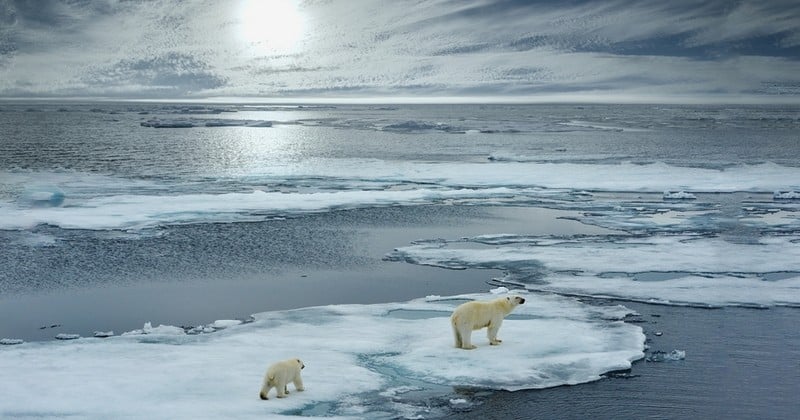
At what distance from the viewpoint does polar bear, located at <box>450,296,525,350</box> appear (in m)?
9.73

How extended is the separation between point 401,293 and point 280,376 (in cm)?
506

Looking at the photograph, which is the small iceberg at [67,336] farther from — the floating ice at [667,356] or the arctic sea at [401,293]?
the floating ice at [667,356]

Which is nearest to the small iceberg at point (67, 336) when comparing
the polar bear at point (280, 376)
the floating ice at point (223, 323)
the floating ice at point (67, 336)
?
the floating ice at point (67, 336)

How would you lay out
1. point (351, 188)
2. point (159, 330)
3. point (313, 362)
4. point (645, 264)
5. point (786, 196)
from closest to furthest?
point (313, 362) → point (159, 330) → point (645, 264) → point (786, 196) → point (351, 188)

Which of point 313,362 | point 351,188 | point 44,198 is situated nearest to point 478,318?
point 313,362

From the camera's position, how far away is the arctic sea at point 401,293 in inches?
337

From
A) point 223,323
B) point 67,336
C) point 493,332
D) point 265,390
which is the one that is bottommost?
point 493,332

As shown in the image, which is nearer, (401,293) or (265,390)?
(265,390)

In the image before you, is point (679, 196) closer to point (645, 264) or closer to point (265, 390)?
point (645, 264)

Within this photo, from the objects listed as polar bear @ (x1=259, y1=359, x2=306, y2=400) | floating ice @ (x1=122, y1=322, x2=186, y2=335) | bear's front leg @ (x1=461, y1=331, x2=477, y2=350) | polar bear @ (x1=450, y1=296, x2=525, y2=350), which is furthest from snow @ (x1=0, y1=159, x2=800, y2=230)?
polar bear @ (x1=259, y1=359, x2=306, y2=400)

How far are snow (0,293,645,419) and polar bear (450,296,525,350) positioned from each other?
0.54ft

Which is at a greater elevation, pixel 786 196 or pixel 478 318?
pixel 478 318

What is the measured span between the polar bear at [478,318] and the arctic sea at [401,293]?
0.68 ft

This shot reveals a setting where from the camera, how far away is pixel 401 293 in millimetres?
13078
